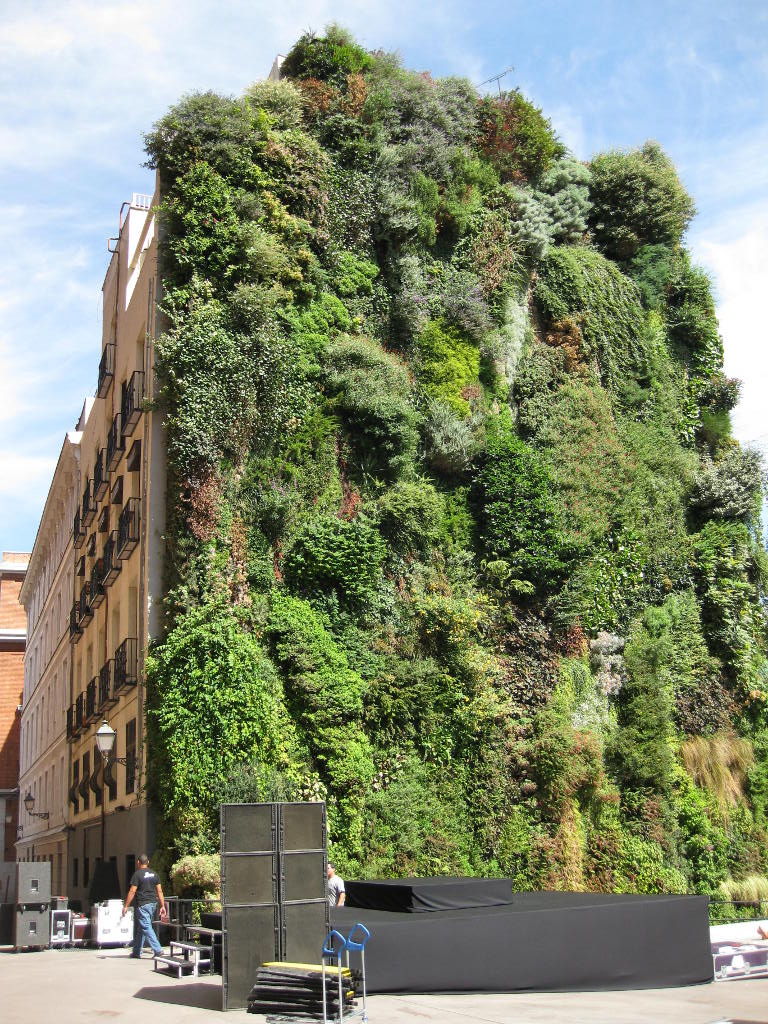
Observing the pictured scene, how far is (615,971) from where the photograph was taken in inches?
465

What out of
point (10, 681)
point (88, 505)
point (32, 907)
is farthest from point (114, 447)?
point (10, 681)

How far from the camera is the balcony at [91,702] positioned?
23592mm

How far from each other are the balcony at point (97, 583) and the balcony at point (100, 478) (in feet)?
6.31

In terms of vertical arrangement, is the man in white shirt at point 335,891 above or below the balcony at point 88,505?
below

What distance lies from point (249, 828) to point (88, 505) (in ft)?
65.0

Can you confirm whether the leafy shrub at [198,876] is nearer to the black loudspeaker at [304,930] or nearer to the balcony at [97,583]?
the black loudspeaker at [304,930]

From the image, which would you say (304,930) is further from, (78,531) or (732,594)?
(78,531)

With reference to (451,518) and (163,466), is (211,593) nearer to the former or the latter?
(163,466)

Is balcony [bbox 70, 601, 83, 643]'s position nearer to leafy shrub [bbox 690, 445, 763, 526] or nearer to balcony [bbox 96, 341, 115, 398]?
balcony [bbox 96, 341, 115, 398]

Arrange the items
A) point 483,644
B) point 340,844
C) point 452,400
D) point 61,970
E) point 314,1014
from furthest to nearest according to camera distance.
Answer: point 452,400, point 483,644, point 340,844, point 61,970, point 314,1014

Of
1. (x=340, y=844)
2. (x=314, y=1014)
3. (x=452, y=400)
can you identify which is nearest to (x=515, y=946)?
(x=314, y=1014)

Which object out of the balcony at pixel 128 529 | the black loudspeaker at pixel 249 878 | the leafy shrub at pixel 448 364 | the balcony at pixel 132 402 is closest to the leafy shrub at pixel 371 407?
the leafy shrub at pixel 448 364

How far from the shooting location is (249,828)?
962cm

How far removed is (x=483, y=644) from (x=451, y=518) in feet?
8.75
